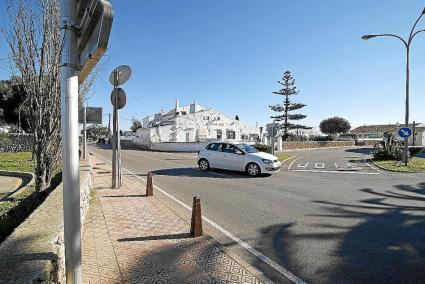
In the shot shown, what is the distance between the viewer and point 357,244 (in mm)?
4910

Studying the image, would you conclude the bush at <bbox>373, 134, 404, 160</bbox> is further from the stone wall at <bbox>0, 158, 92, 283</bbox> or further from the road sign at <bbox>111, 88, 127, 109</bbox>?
the stone wall at <bbox>0, 158, 92, 283</bbox>

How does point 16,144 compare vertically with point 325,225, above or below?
above

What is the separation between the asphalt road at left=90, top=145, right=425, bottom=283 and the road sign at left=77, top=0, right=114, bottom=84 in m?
3.35

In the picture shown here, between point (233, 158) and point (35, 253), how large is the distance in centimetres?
1168

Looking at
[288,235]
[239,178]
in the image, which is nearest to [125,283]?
[288,235]

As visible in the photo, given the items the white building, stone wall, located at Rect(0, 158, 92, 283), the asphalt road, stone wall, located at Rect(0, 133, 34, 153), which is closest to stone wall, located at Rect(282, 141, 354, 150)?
the white building

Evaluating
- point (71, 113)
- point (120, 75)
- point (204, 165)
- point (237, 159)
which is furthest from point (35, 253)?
point (204, 165)

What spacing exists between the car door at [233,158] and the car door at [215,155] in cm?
24

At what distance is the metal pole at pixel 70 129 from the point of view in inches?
94.4

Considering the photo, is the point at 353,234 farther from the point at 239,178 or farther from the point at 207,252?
the point at 239,178

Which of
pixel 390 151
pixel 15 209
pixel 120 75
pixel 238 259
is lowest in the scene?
pixel 238 259

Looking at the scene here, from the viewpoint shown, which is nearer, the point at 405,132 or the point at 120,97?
the point at 120,97

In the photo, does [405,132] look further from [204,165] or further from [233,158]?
[204,165]

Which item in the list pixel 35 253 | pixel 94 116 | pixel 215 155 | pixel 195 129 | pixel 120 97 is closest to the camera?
pixel 35 253
